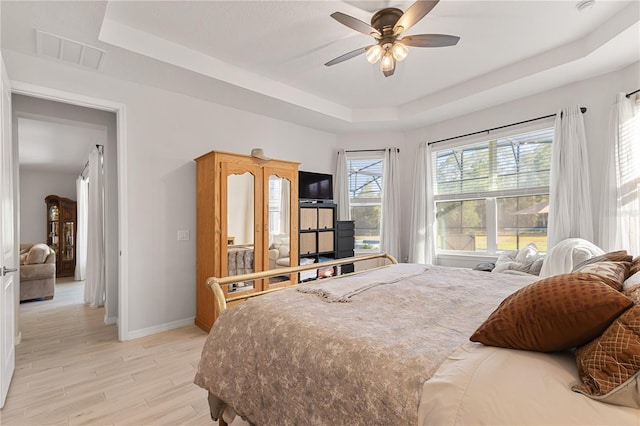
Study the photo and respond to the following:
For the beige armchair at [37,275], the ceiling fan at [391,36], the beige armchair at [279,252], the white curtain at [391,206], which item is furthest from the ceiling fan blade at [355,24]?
the beige armchair at [37,275]

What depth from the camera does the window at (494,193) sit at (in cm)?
368

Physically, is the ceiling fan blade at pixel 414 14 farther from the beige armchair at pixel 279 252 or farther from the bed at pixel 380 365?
the beige armchair at pixel 279 252

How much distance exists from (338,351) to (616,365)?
767 mm

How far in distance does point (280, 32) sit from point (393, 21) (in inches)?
39.4

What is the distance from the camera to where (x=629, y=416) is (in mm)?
715

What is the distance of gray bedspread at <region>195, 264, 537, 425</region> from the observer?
3.18 ft

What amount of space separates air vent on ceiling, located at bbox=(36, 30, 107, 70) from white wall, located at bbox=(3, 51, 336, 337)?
0.17m

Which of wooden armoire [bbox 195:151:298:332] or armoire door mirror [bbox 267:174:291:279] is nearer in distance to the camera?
wooden armoire [bbox 195:151:298:332]

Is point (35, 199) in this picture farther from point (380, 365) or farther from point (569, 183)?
point (569, 183)

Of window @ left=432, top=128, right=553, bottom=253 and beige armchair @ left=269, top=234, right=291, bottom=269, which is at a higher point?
window @ left=432, top=128, right=553, bottom=253

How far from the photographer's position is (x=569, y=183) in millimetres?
3254

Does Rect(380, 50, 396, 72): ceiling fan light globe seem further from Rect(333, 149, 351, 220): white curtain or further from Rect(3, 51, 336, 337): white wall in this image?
Rect(333, 149, 351, 220): white curtain

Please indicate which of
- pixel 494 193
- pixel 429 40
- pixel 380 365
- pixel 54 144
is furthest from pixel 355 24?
pixel 54 144

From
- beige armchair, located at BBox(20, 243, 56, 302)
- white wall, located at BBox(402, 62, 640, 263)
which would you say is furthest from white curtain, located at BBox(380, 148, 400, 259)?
beige armchair, located at BBox(20, 243, 56, 302)
